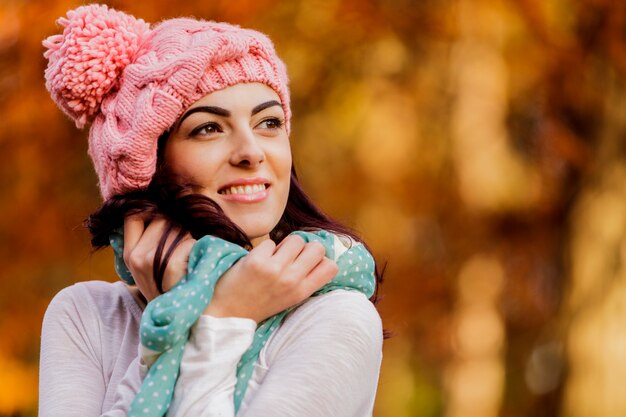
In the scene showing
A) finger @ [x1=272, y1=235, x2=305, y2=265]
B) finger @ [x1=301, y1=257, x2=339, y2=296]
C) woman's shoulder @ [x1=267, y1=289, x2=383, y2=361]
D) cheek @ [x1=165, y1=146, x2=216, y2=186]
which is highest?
cheek @ [x1=165, y1=146, x2=216, y2=186]

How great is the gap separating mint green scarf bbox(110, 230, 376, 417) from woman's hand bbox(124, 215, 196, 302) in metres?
0.05

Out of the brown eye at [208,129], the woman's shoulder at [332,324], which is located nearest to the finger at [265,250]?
the woman's shoulder at [332,324]

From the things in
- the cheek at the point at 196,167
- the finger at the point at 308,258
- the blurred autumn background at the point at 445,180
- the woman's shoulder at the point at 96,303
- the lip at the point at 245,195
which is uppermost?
the cheek at the point at 196,167

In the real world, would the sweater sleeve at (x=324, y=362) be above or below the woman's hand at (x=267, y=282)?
below

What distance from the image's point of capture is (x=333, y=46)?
730cm

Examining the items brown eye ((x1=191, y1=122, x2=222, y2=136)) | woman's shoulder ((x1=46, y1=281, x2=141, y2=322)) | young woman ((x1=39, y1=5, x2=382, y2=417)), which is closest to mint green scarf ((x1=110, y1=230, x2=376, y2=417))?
young woman ((x1=39, y1=5, x2=382, y2=417))

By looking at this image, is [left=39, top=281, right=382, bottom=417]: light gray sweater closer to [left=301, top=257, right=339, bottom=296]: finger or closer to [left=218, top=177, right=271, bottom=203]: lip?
[left=301, top=257, right=339, bottom=296]: finger

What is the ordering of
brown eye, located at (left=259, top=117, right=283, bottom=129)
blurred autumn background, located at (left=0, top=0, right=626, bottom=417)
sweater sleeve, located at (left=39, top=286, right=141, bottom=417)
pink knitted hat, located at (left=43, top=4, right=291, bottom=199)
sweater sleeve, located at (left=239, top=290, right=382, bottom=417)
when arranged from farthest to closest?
blurred autumn background, located at (left=0, top=0, right=626, bottom=417) → brown eye, located at (left=259, top=117, right=283, bottom=129) → pink knitted hat, located at (left=43, top=4, right=291, bottom=199) → sweater sleeve, located at (left=39, top=286, right=141, bottom=417) → sweater sleeve, located at (left=239, top=290, right=382, bottom=417)

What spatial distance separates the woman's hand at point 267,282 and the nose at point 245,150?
10.6 inches

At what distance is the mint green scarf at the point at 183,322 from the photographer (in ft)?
6.67

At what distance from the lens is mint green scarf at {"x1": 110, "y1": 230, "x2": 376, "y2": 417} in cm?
203

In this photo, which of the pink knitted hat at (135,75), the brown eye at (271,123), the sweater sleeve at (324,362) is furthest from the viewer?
the brown eye at (271,123)

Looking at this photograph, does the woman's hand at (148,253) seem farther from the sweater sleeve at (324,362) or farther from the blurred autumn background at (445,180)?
the blurred autumn background at (445,180)

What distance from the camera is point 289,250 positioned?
Answer: 2.19 m
